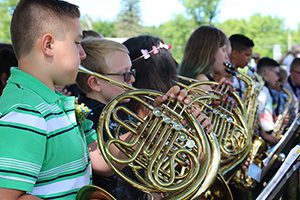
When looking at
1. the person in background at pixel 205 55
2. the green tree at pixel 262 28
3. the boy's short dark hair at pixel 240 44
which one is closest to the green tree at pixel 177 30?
the green tree at pixel 262 28

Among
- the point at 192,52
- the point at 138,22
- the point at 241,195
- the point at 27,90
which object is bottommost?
the point at 138,22

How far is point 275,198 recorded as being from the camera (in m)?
2.18

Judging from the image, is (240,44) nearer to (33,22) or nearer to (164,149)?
(164,149)

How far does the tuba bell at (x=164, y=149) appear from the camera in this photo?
202cm

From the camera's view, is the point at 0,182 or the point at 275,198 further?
the point at 275,198

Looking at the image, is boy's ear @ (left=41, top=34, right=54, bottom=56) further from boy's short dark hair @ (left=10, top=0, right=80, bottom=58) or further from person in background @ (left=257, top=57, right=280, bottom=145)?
person in background @ (left=257, top=57, right=280, bottom=145)

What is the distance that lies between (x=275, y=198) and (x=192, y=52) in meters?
2.12

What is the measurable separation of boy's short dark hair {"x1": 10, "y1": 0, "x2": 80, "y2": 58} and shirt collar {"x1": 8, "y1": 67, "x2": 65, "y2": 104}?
8 cm

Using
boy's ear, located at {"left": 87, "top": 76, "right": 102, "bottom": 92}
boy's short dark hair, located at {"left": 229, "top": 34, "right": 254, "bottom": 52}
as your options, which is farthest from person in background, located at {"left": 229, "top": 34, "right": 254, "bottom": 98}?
boy's ear, located at {"left": 87, "top": 76, "right": 102, "bottom": 92}

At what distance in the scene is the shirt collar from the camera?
67.0 inches

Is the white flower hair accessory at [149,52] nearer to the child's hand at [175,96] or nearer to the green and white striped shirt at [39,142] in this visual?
the child's hand at [175,96]

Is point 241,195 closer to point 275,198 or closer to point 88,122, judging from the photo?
point 275,198

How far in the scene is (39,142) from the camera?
1.58 metres

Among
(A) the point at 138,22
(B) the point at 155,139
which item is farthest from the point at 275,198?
(A) the point at 138,22
